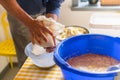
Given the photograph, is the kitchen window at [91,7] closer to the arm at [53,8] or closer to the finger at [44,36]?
the arm at [53,8]

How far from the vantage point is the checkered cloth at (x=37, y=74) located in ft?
2.91

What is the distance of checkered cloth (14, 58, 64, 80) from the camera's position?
0.89m

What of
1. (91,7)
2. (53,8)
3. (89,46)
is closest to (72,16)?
(91,7)

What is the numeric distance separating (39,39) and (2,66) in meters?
1.38

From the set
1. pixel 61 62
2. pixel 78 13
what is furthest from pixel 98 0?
pixel 61 62

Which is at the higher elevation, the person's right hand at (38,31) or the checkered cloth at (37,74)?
the person's right hand at (38,31)

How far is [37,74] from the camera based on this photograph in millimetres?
911

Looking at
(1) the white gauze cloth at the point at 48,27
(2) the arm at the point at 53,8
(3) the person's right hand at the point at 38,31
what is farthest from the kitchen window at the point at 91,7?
(3) the person's right hand at the point at 38,31

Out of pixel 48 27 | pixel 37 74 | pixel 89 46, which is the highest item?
pixel 48 27

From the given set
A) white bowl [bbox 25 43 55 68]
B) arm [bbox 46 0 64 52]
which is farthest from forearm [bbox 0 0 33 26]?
arm [bbox 46 0 64 52]

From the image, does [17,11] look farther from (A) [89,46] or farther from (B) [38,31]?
(A) [89,46]

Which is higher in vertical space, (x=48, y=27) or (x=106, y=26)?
(x=48, y=27)

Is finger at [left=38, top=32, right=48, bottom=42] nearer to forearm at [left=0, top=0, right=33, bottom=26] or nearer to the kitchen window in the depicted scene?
forearm at [left=0, top=0, right=33, bottom=26]

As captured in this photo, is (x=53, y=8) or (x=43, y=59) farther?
(x=53, y=8)
